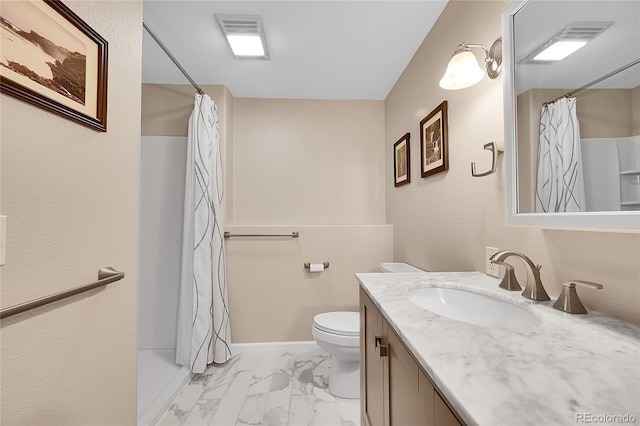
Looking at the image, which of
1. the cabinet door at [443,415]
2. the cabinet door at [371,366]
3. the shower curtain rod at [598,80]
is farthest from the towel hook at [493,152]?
the cabinet door at [443,415]

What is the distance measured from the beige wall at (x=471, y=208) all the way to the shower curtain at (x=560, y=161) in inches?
5.0

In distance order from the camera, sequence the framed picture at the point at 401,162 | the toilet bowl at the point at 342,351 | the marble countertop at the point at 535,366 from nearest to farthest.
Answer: the marble countertop at the point at 535,366, the toilet bowl at the point at 342,351, the framed picture at the point at 401,162

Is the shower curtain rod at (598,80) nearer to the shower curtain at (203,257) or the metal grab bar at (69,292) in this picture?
the metal grab bar at (69,292)

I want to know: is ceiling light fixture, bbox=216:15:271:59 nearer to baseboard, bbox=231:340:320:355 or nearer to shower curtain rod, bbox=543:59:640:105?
shower curtain rod, bbox=543:59:640:105

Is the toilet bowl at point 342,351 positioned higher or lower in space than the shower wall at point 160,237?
lower

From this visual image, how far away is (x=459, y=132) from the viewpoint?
53.4 inches

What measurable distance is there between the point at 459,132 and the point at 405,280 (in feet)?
2.66

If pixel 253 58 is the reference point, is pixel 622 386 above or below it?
below

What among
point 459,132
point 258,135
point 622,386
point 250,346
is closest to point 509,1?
point 459,132

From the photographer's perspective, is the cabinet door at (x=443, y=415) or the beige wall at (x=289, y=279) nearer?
the cabinet door at (x=443, y=415)

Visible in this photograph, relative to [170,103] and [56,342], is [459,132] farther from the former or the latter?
[170,103]

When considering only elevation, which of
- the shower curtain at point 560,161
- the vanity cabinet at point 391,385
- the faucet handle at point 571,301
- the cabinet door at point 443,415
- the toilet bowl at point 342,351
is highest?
the shower curtain at point 560,161

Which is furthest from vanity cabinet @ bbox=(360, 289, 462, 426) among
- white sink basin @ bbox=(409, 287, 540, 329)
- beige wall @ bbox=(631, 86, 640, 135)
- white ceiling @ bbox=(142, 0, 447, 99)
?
white ceiling @ bbox=(142, 0, 447, 99)

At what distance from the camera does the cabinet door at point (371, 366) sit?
3.10 feet
